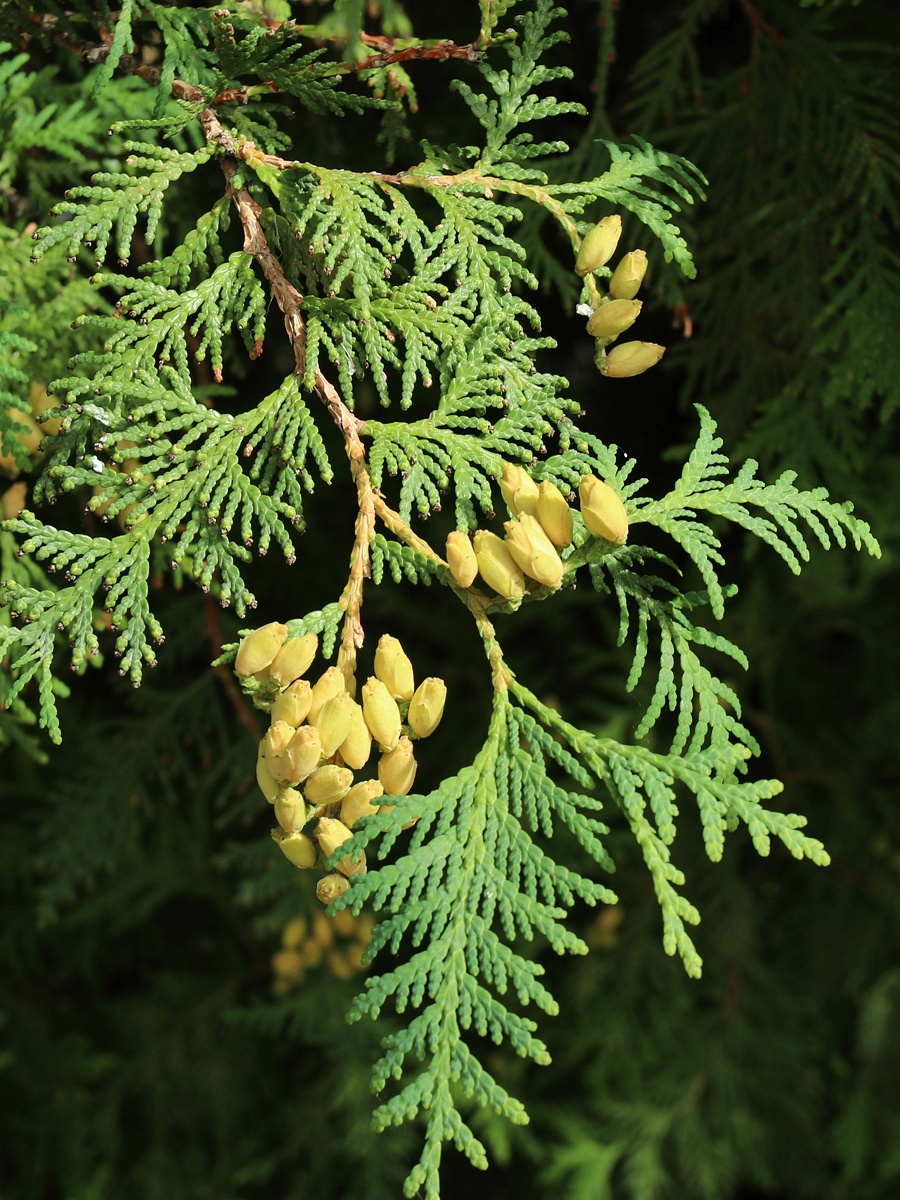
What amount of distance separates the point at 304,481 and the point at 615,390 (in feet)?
2.78

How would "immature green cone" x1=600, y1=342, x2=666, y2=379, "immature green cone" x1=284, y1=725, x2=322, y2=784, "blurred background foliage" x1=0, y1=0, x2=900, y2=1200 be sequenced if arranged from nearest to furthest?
"immature green cone" x1=284, y1=725, x2=322, y2=784, "immature green cone" x1=600, y1=342, x2=666, y2=379, "blurred background foliage" x1=0, y1=0, x2=900, y2=1200

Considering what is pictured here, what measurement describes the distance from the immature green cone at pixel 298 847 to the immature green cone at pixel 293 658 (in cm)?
10

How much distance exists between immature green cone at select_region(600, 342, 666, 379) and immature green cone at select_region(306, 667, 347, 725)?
0.92 feet

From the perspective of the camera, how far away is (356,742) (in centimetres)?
64

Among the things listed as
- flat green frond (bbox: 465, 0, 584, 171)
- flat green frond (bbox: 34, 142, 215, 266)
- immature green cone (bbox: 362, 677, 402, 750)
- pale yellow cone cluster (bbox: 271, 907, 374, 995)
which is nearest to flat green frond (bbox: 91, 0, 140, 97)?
flat green frond (bbox: 34, 142, 215, 266)

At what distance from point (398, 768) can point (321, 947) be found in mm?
821

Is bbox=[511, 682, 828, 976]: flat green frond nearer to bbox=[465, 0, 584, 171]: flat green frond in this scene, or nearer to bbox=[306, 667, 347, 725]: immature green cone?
bbox=[306, 667, 347, 725]: immature green cone

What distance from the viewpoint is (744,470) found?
2.36 feet

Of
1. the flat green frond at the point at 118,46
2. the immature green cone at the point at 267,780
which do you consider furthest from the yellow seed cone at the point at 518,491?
the flat green frond at the point at 118,46

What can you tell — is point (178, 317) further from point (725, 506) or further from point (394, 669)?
point (725, 506)

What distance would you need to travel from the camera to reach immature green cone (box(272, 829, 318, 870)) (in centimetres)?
67

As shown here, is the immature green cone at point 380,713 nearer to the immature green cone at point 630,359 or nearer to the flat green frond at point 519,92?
the immature green cone at point 630,359

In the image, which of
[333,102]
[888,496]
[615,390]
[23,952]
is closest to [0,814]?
[23,952]

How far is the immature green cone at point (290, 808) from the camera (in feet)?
2.12
